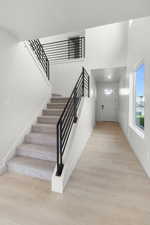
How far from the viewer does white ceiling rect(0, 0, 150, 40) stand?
5.21 ft

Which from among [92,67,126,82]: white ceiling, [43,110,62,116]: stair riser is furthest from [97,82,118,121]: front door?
[43,110,62,116]: stair riser

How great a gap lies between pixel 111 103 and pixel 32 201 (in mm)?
7124

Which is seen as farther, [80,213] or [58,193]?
[58,193]

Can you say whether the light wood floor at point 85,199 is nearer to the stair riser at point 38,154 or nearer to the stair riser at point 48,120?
the stair riser at point 38,154

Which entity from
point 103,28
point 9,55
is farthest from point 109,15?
point 103,28

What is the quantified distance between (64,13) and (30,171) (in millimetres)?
2640

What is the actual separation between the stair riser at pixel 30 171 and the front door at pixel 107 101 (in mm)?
6416

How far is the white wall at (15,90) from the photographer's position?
2346mm

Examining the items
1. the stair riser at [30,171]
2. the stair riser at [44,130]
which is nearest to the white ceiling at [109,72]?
the stair riser at [44,130]

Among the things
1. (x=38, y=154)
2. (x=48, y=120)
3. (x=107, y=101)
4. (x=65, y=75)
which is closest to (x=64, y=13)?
(x=48, y=120)

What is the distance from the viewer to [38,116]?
3.50 m

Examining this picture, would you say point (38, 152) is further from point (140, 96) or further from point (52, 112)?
point (140, 96)

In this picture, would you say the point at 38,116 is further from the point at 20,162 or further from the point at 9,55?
the point at 9,55

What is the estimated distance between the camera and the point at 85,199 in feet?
5.54
